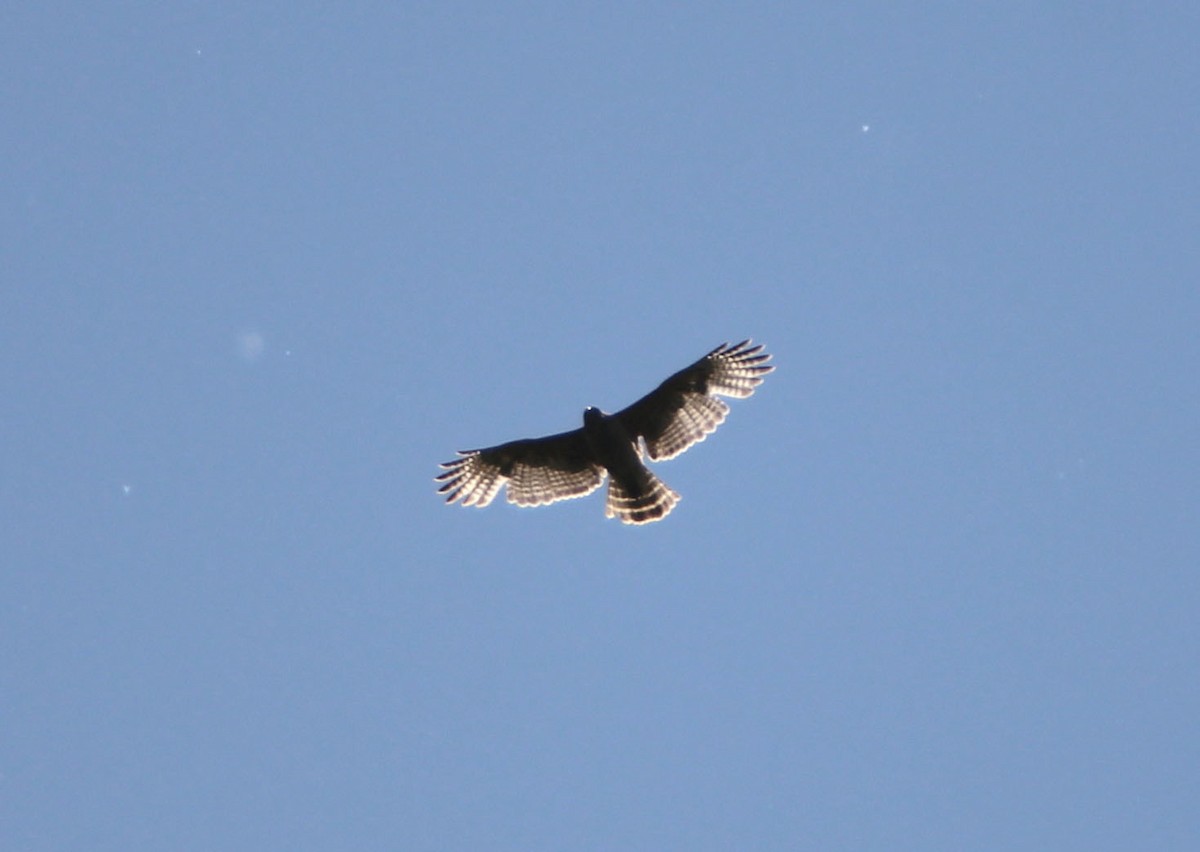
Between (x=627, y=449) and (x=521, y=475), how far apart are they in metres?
1.47

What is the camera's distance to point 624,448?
16.9 metres

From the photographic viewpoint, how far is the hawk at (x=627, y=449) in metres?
16.9

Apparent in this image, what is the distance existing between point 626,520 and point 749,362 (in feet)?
7.31

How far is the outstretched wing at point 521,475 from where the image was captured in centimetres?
1744

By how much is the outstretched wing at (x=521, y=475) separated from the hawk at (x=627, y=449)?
0.01 metres

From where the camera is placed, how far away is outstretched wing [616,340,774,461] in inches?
666

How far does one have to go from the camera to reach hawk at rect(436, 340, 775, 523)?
16922 millimetres

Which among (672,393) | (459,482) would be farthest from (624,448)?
(459,482)

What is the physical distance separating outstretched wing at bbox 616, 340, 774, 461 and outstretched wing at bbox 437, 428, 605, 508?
76cm

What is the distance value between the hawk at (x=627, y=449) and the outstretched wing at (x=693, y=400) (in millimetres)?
11

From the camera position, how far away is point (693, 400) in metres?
17.1

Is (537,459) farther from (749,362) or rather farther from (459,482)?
(749,362)

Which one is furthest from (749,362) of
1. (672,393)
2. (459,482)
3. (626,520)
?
(459,482)

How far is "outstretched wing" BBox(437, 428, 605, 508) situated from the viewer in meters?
17.4
